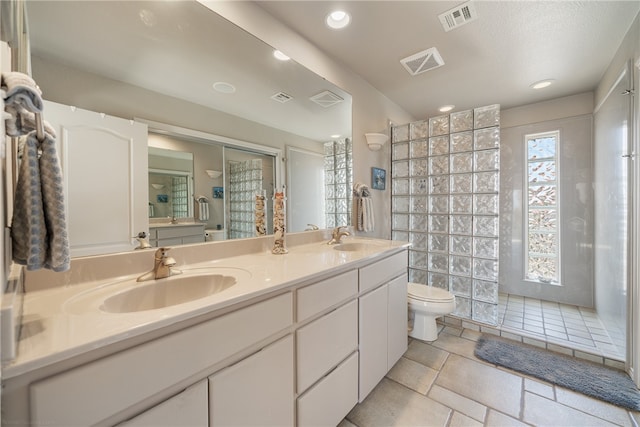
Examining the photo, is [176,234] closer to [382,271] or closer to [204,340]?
[204,340]

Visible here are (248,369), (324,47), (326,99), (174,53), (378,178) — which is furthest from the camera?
(378,178)

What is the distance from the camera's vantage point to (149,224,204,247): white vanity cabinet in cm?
115

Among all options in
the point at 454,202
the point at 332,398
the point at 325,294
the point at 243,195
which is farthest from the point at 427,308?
the point at 243,195

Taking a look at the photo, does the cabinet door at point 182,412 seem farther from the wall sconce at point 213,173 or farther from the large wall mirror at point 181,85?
the wall sconce at point 213,173

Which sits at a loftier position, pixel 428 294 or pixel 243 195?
pixel 243 195

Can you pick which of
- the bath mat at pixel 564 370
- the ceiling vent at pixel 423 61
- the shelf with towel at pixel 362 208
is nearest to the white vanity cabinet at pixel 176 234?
the shelf with towel at pixel 362 208

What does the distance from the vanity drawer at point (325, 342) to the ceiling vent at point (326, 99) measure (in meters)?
1.51

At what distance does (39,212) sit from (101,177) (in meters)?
0.50

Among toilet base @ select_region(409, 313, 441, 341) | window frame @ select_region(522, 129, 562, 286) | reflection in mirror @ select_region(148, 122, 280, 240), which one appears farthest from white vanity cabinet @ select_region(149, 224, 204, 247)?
window frame @ select_region(522, 129, 562, 286)

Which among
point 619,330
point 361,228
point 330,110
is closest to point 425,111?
point 330,110

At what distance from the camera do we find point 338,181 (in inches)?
84.5

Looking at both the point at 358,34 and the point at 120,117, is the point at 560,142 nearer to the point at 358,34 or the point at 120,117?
the point at 358,34

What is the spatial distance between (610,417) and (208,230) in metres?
2.42

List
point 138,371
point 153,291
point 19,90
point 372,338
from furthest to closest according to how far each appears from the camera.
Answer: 1. point 372,338
2. point 153,291
3. point 138,371
4. point 19,90
